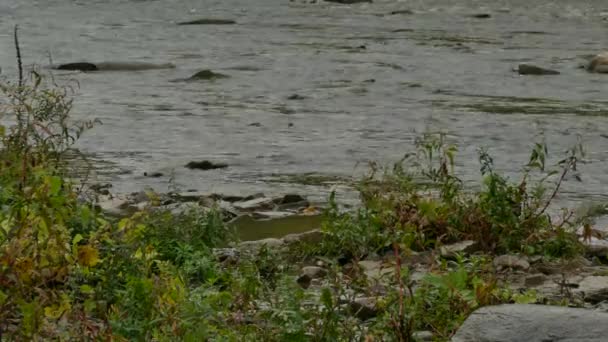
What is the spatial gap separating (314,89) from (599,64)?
294 centimetres

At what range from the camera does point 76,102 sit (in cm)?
1084

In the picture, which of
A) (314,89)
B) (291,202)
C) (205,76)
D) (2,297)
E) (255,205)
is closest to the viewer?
(2,297)

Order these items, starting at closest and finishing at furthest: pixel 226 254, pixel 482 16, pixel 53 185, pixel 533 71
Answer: pixel 53 185
pixel 226 254
pixel 533 71
pixel 482 16

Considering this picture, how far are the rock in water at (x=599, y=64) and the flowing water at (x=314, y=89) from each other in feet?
0.51

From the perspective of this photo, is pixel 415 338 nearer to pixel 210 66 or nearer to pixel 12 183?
pixel 12 183

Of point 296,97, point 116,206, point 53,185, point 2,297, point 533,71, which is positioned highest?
point 53,185

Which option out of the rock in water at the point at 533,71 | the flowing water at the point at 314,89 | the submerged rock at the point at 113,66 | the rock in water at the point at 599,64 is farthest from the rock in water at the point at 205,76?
the rock in water at the point at 599,64

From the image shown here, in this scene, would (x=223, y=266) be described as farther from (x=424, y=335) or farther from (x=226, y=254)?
(x=424, y=335)

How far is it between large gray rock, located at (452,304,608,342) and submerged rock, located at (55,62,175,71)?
9628 mm

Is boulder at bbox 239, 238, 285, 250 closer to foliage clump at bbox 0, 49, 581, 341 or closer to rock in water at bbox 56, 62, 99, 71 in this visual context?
foliage clump at bbox 0, 49, 581, 341

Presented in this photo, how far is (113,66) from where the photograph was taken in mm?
13391

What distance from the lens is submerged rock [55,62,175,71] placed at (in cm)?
1323

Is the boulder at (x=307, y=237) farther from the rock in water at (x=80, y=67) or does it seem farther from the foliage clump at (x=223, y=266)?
the rock in water at (x=80, y=67)

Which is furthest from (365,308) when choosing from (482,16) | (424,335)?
(482,16)
